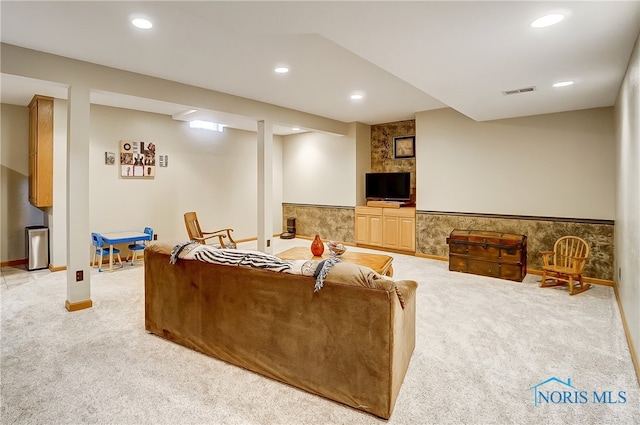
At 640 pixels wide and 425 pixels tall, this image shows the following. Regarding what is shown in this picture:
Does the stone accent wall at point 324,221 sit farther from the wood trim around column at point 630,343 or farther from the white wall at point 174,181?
the wood trim around column at point 630,343

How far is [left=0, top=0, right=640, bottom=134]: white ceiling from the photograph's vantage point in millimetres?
2117

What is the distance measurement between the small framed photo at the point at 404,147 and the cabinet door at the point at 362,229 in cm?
149

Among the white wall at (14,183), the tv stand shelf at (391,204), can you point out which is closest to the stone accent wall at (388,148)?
the tv stand shelf at (391,204)

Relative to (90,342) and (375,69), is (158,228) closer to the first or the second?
(90,342)

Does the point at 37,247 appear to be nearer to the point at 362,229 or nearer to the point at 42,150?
the point at 42,150

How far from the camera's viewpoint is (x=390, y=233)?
676 cm

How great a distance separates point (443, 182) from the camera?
20.0 feet

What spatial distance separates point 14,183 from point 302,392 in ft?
19.7

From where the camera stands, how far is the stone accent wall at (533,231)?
4.68 meters

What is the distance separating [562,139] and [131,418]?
→ 5944 millimetres

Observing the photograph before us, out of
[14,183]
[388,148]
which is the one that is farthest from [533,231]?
[14,183]

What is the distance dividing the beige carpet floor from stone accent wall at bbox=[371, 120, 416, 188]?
369 centimetres

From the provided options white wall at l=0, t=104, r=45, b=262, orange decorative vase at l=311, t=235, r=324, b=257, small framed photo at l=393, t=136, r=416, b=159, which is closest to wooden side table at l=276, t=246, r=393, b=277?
Answer: orange decorative vase at l=311, t=235, r=324, b=257

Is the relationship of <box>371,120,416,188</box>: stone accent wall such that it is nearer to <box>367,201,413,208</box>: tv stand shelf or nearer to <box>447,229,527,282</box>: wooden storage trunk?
<box>367,201,413,208</box>: tv stand shelf
